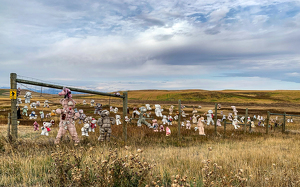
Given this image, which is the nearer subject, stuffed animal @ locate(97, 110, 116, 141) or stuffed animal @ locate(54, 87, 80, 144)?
stuffed animal @ locate(54, 87, 80, 144)

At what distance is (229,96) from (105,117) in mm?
72065

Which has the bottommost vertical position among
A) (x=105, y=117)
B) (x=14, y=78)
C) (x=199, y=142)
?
(x=199, y=142)

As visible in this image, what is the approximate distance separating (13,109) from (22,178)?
11.8 feet

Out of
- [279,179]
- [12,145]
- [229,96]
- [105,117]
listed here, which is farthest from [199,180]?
[229,96]

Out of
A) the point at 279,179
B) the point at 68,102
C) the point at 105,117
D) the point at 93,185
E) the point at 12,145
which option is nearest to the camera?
the point at 93,185

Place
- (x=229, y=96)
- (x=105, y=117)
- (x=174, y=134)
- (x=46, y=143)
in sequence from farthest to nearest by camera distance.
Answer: (x=229, y=96) < (x=174, y=134) < (x=105, y=117) < (x=46, y=143)

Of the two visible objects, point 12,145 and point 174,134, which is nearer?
point 12,145

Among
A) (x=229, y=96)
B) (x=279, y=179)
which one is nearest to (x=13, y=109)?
(x=279, y=179)

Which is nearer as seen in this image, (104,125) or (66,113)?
(66,113)

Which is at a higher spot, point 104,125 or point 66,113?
point 66,113

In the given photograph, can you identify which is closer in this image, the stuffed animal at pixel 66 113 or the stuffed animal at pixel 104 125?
the stuffed animal at pixel 66 113

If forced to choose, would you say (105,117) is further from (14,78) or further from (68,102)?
(14,78)

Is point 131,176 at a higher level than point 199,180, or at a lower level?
higher

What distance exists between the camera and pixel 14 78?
7363 millimetres
